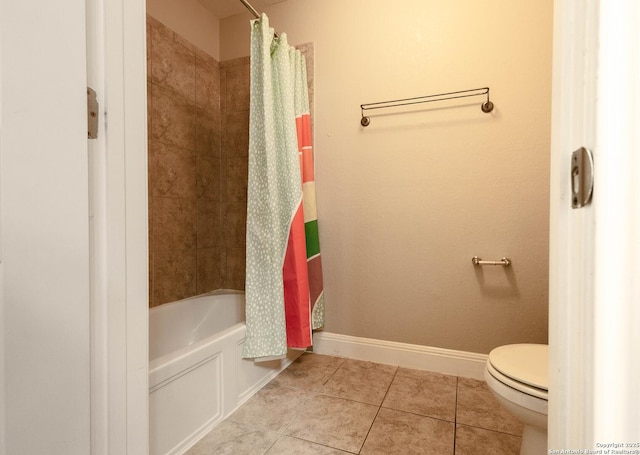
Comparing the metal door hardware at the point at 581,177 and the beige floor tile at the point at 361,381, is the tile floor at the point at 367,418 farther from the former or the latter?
the metal door hardware at the point at 581,177

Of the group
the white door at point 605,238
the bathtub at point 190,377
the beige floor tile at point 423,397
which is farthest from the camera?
the beige floor tile at point 423,397

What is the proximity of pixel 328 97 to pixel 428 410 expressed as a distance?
189cm

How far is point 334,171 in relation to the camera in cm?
199

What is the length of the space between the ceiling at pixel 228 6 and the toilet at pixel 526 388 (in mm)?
2459

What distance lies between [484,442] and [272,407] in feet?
3.08

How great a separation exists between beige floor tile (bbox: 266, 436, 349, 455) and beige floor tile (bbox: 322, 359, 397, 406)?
1.20 ft

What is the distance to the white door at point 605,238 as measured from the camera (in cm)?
28

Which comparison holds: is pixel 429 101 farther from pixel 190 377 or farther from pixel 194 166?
pixel 190 377

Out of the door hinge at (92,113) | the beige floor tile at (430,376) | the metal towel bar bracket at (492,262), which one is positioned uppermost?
the door hinge at (92,113)

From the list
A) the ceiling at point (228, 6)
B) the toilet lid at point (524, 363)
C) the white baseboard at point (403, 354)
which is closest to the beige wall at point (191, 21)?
the ceiling at point (228, 6)

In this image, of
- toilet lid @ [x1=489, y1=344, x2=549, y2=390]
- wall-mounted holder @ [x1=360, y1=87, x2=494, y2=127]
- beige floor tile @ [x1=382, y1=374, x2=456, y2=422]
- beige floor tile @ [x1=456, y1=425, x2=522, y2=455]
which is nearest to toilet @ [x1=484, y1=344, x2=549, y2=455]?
toilet lid @ [x1=489, y1=344, x2=549, y2=390]

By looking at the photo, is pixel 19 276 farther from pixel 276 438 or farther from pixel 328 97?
pixel 328 97

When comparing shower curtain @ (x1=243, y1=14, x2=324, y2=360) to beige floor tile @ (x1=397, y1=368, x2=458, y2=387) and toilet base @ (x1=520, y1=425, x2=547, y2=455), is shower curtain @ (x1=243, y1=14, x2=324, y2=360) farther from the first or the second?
toilet base @ (x1=520, y1=425, x2=547, y2=455)

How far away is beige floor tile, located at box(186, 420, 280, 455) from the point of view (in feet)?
3.86
